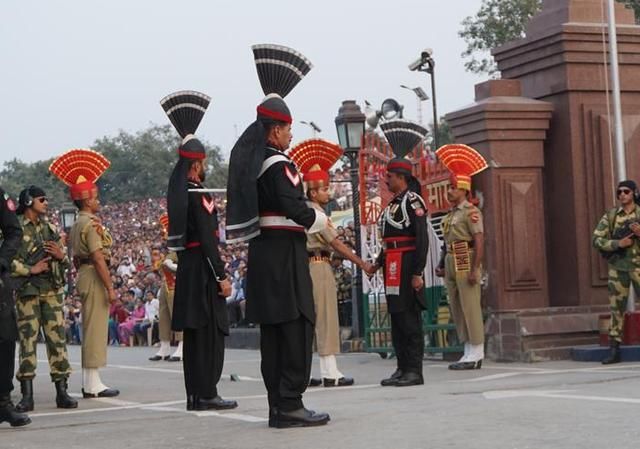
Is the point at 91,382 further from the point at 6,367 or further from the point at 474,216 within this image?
the point at 474,216

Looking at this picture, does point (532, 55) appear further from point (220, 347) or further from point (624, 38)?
point (220, 347)

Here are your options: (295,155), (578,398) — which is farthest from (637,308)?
(578,398)

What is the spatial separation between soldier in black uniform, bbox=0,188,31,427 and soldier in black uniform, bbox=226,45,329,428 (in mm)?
1671

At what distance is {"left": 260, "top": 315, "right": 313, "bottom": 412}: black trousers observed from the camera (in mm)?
7910

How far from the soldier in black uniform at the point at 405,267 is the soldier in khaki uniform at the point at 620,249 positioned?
92.2 inches

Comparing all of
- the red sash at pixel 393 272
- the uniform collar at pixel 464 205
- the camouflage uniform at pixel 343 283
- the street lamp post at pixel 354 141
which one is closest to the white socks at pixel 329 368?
the red sash at pixel 393 272

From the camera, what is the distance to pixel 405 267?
11.1 meters

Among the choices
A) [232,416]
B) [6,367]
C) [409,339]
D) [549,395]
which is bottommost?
[232,416]

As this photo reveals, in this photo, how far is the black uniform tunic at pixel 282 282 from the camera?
793cm

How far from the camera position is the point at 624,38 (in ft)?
45.5

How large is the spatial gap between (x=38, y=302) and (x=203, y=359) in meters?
1.97

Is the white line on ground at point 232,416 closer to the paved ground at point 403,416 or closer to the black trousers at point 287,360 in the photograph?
the paved ground at point 403,416

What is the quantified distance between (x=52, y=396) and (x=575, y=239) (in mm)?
5581

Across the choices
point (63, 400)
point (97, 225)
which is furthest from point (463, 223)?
point (63, 400)
